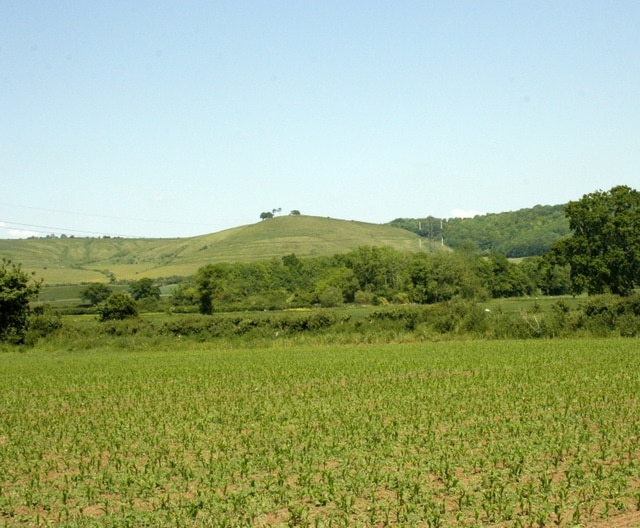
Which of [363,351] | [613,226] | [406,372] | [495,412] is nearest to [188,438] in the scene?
[495,412]

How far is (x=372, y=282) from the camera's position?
426ft

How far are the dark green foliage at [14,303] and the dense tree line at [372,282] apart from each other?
141 ft

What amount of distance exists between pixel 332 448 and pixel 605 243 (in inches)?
2442

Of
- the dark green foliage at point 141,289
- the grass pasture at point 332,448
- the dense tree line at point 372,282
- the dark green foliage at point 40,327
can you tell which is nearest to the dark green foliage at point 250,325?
the dark green foliage at point 40,327

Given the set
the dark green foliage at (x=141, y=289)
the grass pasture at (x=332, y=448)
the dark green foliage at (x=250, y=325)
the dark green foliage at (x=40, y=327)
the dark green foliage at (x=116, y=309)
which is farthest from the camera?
the dark green foliage at (x=141, y=289)

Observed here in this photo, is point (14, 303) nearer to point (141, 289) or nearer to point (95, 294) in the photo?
point (95, 294)

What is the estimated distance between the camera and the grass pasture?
1252 cm

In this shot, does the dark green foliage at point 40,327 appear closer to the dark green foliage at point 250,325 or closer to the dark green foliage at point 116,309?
the dark green foliage at point 250,325

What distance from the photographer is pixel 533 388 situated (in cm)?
2584

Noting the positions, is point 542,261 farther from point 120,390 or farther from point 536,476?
point 536,476

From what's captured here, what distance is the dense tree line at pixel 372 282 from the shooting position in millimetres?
106375

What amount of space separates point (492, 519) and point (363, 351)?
112ft

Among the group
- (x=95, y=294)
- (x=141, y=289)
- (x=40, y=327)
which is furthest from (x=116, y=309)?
(x=141, y=289)

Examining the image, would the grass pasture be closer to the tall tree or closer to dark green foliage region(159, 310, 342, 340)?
dark green foliage region(159, 310, 342, 340)
